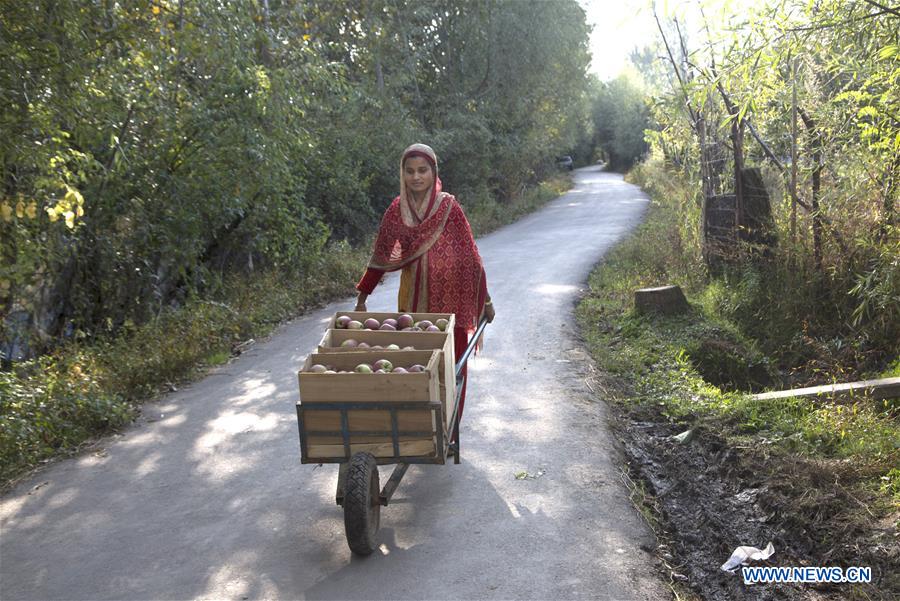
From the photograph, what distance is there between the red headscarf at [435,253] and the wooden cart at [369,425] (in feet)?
4.18

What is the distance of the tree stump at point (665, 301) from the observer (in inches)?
383

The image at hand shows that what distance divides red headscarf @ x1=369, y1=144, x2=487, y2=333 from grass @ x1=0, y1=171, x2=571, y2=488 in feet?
9.98

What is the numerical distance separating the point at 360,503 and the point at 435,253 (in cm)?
205

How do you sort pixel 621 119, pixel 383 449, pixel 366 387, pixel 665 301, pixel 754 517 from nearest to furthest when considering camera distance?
pixel 366 387, pixel 383 449, pixel 754 517, pixel 665 301, pixel 621 119

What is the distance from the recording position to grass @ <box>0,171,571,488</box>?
6.38m

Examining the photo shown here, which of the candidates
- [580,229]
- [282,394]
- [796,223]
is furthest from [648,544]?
[580,229]

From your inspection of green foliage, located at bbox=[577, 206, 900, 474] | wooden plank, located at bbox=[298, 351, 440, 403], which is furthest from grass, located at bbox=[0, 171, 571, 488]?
green foliage, located at bbox=[577, 206, 900, 474]

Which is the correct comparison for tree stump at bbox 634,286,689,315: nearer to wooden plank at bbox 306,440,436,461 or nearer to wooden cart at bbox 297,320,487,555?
wooden cart at bbox 297,320,487,555

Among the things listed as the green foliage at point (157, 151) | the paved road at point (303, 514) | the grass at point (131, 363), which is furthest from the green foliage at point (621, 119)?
the paved road at point (303, 514)

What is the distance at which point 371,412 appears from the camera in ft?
13.8

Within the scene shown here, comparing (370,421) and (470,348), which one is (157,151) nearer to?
(470,348)

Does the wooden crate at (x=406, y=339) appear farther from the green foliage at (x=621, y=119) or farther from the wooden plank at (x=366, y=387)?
the green foliage at (x=621, y=119)

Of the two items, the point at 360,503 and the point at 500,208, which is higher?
Answer: the point at 360,503

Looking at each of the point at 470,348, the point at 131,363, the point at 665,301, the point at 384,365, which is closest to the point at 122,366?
the point at 131,363
